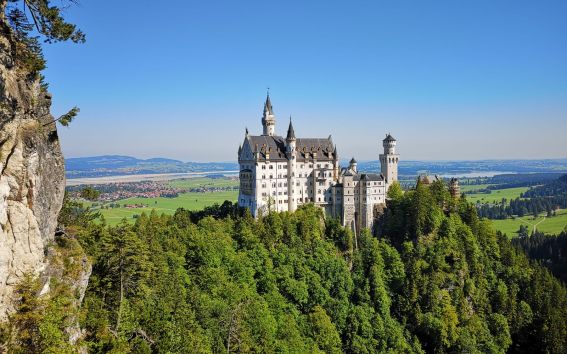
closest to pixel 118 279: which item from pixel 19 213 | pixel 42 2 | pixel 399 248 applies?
pixel 19 213

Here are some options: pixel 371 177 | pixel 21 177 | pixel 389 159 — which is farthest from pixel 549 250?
pixel 21 177

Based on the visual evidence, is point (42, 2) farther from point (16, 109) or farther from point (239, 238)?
point (239, 238)

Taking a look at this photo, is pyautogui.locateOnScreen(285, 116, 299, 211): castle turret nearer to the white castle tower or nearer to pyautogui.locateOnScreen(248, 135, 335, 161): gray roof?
the white castle tower

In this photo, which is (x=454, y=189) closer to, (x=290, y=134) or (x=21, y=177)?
(x=290, y=134)

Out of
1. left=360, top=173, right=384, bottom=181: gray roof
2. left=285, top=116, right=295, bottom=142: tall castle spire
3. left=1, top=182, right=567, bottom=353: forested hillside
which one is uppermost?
left=285, top=116, right=295, bottom=142: tall castle spire

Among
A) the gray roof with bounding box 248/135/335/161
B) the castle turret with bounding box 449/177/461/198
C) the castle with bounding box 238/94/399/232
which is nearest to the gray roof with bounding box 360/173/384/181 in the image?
the castle with bounding box 238/94/399/232

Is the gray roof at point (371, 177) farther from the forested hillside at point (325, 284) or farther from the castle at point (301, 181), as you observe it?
the forested hillside at point (325, 284)

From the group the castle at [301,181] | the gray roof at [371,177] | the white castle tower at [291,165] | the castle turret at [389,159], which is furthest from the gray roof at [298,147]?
the castle turret at [389,159]
